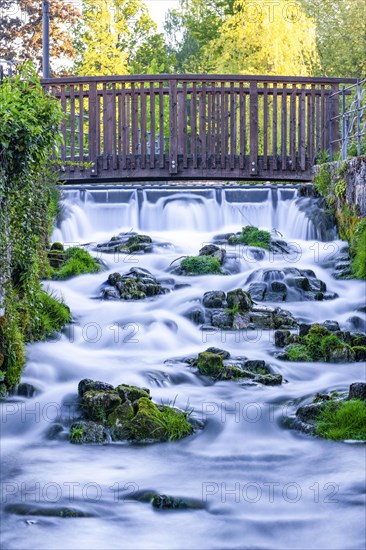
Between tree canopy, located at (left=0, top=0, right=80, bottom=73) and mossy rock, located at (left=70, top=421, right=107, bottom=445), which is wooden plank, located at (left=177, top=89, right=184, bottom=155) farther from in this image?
tree canopy, located at (left=0, top=0, right=80, bottom=73)

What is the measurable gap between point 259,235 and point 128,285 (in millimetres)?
3219

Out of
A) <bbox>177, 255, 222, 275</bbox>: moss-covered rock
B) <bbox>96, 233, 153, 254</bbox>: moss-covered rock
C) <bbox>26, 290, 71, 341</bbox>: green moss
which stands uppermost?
<bbox>96, 233, 153, 254</bbox>: moss-covered rock

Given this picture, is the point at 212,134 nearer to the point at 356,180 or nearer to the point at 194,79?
the point at 194,79

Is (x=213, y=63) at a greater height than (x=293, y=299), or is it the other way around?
(x=213, y=63)

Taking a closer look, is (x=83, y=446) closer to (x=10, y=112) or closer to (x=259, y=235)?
(x=10, y=112)

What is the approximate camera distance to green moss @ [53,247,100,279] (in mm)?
11516

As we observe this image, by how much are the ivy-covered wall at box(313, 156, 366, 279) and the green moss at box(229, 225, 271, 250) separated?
1163mm

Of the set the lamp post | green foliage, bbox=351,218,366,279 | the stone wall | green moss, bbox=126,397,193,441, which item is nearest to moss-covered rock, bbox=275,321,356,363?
green moss, bbox=126,397,193,441

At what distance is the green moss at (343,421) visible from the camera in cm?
680

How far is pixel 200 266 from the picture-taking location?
11961mm

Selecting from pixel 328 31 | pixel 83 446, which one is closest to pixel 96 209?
pixel 83 446

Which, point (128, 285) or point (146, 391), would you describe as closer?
point (146, 391)

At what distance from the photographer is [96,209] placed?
15.5m

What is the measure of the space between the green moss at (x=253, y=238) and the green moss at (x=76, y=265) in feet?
8.03
